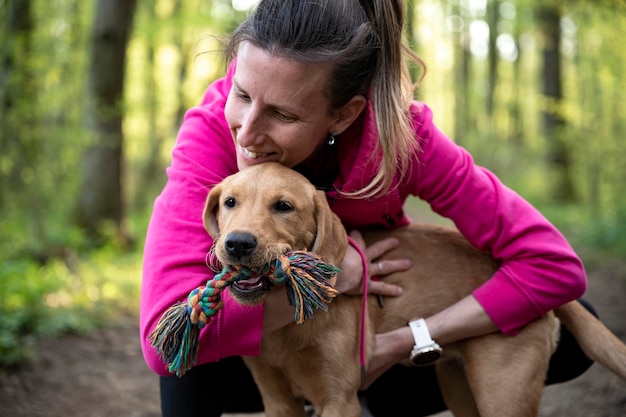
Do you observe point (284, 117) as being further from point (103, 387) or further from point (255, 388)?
point (103, 387)

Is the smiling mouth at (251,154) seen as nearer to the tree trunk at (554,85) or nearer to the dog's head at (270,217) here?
the dog's head at (270,217)

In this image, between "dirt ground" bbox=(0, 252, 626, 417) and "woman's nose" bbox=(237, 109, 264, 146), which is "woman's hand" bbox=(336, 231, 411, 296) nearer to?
"woman's nose" bbox=(237, 109, 264, 146)

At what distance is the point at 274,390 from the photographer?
3.00 m

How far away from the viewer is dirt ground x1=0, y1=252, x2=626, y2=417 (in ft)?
13.7

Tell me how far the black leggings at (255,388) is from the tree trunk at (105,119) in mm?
5702

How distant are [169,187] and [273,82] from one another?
71 cm

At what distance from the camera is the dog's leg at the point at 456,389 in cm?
344

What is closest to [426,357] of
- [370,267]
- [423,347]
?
[423,347]

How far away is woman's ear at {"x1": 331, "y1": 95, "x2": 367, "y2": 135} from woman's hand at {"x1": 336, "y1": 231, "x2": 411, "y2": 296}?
1.92ft

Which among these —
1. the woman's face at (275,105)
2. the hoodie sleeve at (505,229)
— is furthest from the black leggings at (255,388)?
the woman's face at (275,105)

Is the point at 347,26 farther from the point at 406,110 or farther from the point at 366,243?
the point at 366,243

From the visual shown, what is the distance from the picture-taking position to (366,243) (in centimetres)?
333

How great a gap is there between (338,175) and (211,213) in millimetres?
643

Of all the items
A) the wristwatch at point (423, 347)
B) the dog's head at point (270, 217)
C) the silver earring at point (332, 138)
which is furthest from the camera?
the wristwatch at point (423, 347)
